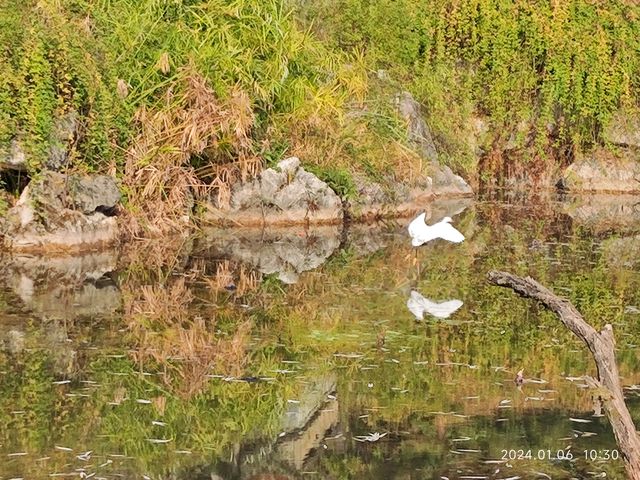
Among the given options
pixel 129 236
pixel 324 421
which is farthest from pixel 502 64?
pixel 324 421

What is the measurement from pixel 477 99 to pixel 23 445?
1731 cm

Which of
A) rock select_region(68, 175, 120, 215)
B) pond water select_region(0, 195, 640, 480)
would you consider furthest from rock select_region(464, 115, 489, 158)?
rock select_region(68, 175, 120, 215)

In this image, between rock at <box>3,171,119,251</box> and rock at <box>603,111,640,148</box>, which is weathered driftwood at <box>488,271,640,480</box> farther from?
rock at <box>603,111,640,148</box>

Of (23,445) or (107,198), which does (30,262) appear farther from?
(23,445)

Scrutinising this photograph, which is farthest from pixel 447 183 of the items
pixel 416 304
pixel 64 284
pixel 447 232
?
pixel 64 284

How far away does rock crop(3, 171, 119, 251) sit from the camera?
12344 mm

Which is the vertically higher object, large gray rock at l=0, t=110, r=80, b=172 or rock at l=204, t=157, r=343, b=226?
large gray rock at l=0, t=110, r=80, b=172

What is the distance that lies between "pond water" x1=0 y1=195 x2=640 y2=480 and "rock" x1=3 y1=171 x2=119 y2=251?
1.36ft

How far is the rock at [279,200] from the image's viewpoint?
49.0 ft

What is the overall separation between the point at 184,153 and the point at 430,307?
5.30 metres

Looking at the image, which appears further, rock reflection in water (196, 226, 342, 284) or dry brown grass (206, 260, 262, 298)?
rock reflection in water (196, 226, 342, 284)

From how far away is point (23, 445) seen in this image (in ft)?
20.1

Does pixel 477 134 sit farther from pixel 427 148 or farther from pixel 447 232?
pixel 447 232

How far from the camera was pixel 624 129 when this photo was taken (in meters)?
22.2
